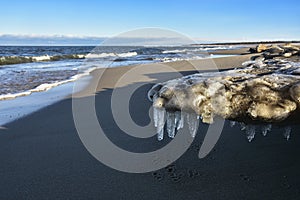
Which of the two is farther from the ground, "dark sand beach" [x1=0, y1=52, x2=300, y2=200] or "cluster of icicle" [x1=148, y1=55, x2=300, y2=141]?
"cluster of icicle" [x1=148, y1=55, x2=300, y2=141]

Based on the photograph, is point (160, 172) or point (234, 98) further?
point (160, 172)

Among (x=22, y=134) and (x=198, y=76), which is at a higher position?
(x=198, y=76)

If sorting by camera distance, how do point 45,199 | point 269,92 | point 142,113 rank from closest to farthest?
1. point 269,92
2. point 45,199
3. point 142,113

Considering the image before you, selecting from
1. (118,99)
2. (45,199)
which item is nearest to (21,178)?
(45,199)

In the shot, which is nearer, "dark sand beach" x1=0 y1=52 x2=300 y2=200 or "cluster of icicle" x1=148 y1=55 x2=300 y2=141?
"cluster of icicle" x1=148 y1=55 x2=300 y2=141

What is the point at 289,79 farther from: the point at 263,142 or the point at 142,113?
the point at 142,113

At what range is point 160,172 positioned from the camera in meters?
2.96

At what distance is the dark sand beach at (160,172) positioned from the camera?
2592 millimetres

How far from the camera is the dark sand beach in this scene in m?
2.59

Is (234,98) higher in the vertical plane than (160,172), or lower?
higher

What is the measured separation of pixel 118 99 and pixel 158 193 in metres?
4.27

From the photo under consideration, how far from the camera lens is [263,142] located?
3455 mm

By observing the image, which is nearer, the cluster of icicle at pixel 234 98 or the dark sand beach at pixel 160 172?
the cluster of icicle at pixel 234 98

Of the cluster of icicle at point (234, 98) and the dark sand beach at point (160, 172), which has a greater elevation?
the cluster of icicle at point (234, 98)
